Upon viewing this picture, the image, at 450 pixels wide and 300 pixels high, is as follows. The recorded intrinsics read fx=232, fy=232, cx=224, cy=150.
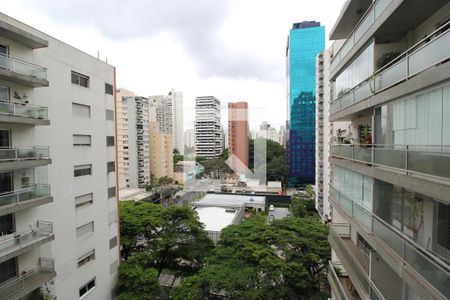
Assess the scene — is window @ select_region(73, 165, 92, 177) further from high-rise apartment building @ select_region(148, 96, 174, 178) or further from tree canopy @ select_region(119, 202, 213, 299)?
high-rise apartment building @ select_region(148, 96, 174, 178)

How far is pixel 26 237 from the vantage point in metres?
6.52

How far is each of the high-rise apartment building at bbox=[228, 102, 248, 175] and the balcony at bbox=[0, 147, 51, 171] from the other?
30.7 m

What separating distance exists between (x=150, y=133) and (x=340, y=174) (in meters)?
37.2

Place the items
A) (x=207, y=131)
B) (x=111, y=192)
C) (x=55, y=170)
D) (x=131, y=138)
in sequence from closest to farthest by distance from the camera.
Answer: (x=55, y=170)
(x=111, y=192)
(x=131, y=138)
(x=207, y=131)

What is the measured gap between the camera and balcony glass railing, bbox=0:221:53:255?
6.13 meters

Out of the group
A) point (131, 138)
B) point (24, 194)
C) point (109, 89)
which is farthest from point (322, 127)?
point (24, 194)

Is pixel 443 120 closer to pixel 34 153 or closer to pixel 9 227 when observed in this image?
pixel 34 153

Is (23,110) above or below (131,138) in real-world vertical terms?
Result: above

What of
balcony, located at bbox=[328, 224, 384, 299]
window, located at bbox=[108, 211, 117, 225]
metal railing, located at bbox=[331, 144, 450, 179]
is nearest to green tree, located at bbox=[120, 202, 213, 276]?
window, located at bbox=[108, 211, 117, 225]

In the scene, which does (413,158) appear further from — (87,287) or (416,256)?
(87,287)

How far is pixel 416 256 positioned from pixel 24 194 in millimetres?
8983

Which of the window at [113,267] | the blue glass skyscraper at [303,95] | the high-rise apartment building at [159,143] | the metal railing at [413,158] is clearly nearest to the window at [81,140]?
the window at [113,267]

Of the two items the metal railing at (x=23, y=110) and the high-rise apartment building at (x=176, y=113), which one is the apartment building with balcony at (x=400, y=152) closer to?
the metal railing at (x=23, y=110)

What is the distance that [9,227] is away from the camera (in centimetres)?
658
